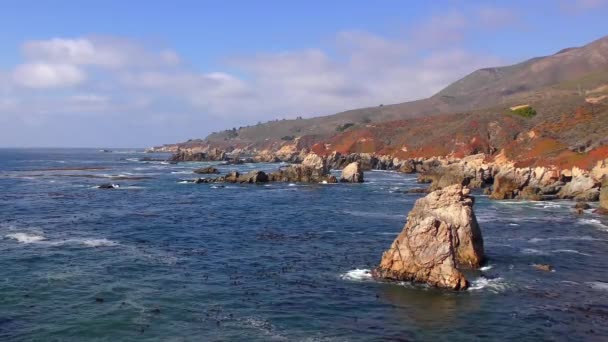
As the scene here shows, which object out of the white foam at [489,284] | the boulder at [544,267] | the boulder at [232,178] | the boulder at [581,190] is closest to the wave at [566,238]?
the boulder at [544,267]

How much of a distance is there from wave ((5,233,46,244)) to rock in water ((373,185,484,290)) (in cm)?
3272

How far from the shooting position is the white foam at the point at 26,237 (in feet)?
167

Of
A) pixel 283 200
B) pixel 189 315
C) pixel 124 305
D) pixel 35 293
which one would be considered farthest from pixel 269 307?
pixel 283 200

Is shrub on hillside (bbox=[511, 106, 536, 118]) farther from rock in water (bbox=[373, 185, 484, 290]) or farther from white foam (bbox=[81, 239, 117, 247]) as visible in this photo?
white foam (bbox=[81, 239, 117, 247])

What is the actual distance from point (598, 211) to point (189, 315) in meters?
59.0

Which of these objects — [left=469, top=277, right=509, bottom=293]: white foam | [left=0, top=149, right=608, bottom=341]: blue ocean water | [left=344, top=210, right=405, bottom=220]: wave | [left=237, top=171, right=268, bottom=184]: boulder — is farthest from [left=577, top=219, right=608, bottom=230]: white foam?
[left=237, top=171, right=268, bottom=184]: boulder

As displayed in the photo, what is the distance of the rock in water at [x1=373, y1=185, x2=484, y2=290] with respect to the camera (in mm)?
36219

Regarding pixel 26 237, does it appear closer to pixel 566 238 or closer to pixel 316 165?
pixel 566 238

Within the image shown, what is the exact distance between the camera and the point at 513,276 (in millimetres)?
39344

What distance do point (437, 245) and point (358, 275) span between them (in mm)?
6205

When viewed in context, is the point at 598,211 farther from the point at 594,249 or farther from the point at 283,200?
the point at 283,200

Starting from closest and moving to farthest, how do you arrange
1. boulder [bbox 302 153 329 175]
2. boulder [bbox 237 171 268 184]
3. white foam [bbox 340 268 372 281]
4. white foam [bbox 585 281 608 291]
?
white foam [bbox 585 281 608 291] < white foam [bbox 340 268 372 281] < boulder [bbox 237 171 268 184] < boulder [bbox 302 153 329 175]

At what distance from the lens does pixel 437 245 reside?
36.7m

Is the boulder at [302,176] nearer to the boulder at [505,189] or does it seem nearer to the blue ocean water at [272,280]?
the boulder at [505,189]
